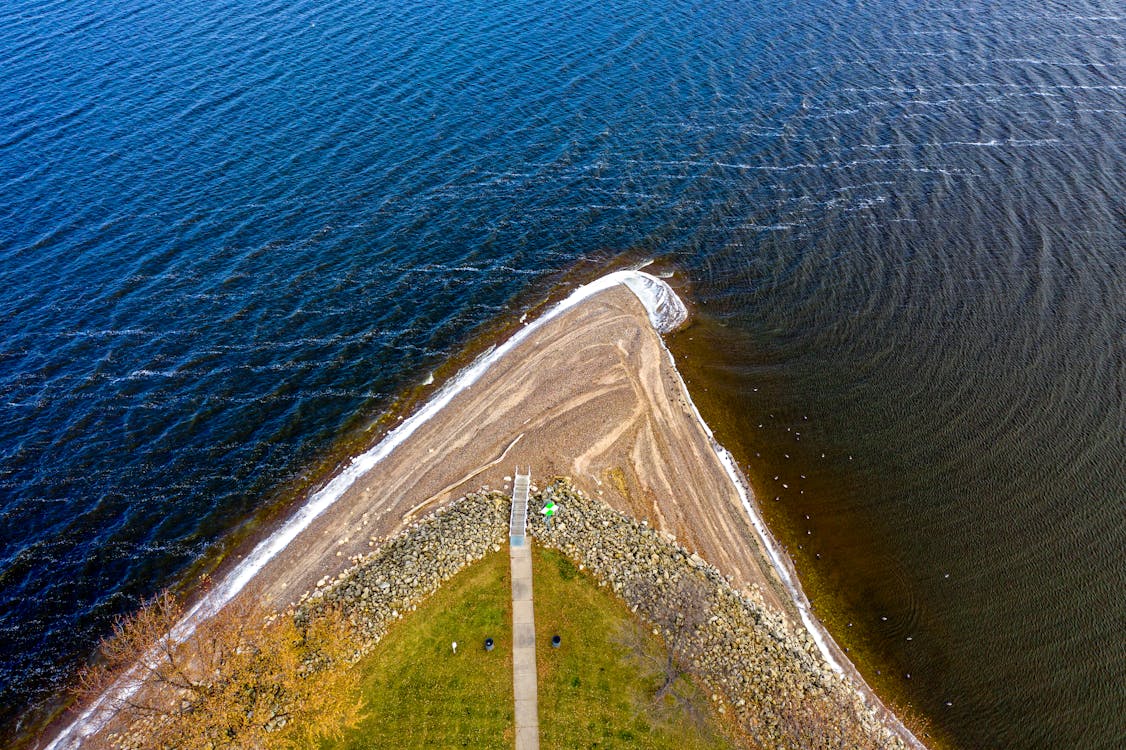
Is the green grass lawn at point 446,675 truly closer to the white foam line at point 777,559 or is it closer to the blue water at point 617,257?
the blue water at point 617,257

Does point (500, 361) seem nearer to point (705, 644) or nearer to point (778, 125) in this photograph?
point (705, 644)

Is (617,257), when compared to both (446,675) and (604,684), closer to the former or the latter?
(604,684)

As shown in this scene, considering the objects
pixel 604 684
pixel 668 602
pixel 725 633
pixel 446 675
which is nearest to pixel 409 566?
pixel 446 675

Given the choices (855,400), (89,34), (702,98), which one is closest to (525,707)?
(855,400)

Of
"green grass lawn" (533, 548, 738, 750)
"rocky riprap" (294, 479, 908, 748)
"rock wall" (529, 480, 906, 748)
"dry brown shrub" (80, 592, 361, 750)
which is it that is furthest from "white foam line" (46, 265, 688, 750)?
"green grass lawn" (533, 548, 738, 750)

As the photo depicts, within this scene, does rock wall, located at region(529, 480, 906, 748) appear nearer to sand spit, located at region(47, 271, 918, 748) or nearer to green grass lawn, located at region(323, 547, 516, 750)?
sand spit, located at region(47, 271, 918, 748)
